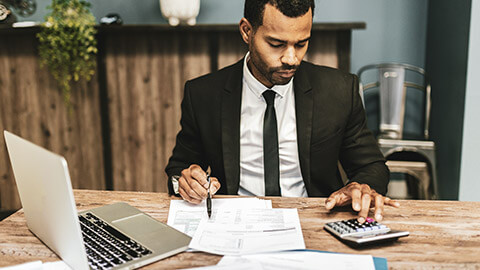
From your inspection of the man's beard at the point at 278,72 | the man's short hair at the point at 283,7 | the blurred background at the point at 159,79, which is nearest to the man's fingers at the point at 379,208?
the man's beard at the point at 278,72

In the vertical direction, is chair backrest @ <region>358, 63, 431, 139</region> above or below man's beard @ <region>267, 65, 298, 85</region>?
below

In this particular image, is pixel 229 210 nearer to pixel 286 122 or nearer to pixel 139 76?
pixel 286 122

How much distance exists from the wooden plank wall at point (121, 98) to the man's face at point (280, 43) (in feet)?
4.54

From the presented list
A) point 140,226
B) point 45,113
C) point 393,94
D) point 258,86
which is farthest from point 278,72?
point 45,113

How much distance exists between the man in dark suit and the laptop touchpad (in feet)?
1.25

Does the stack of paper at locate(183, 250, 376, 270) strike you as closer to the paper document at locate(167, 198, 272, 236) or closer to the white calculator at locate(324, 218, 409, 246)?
the white calculator at locate(324, 218, 409, 246)

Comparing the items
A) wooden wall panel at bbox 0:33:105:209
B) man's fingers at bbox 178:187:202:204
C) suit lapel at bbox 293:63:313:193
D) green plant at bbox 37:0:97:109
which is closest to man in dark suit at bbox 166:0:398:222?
suit lapel at bbox 293:63:313:193

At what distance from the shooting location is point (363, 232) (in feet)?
3.29

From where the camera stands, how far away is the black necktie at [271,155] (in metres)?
1.55

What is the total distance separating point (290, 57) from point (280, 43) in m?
0.06

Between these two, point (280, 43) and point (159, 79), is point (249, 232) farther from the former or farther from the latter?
point (159, 79)

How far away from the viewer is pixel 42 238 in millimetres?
1022

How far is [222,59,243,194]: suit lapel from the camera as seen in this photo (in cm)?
159

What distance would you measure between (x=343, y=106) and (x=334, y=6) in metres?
1.73
